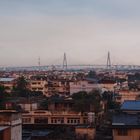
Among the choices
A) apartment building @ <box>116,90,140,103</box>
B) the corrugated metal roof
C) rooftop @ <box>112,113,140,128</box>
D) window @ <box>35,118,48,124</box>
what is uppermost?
rooftop @ <box>112,113,140,128</box>

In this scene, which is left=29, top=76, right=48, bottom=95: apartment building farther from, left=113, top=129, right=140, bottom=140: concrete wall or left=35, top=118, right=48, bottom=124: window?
left=113, top=129, right=140, bottom=140: concrete wall

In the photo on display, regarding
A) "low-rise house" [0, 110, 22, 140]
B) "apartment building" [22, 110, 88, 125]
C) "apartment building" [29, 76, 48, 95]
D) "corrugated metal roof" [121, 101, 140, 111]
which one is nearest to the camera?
"low-rise house" [0, 110, 22, 140]

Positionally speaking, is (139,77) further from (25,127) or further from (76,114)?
(25,127)

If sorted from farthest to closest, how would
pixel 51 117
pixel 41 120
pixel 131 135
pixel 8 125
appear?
1. pixel 41 120
2. pixel 51 117
3. pixel 131 135
4. pixel 8 125

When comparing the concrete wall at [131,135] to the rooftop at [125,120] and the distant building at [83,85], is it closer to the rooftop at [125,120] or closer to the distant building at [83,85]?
the rooftop at [125,120]

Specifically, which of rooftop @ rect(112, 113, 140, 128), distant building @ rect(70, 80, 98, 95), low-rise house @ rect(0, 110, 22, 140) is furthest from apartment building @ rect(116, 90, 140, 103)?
low-rise house @ rect(0, 110, 22, 140)

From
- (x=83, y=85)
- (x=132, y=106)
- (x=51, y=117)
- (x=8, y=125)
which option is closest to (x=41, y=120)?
(x=51, y=117)

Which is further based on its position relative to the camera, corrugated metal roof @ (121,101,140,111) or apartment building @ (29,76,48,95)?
apartment building @ (29,76,48,95)

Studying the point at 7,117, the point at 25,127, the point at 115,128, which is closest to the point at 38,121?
the point at 25,127

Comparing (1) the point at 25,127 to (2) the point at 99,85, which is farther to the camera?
(2) the point at 99,85

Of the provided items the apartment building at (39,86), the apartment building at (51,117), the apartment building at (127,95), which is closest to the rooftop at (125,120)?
the apartment building at (51,117)

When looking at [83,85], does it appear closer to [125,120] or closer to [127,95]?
[127,95]
